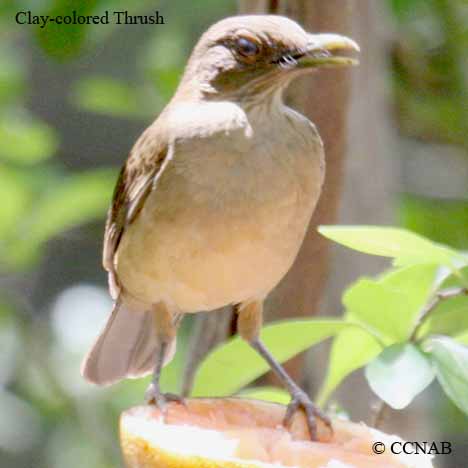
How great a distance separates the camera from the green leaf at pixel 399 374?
9.22ft

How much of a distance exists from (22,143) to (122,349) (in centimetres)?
192

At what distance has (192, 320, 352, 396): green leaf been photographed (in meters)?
3.25

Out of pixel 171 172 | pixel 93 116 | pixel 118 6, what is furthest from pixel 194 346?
pixel 93 116

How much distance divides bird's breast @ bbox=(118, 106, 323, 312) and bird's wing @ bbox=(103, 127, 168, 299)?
86 millimetres

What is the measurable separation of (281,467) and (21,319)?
3.65 m

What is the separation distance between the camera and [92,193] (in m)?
5.86

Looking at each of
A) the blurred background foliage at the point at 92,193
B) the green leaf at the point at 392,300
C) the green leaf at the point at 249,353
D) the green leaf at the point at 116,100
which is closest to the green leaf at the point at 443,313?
the green leaf at the point at 392,300

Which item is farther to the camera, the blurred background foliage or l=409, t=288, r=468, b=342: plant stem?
the blurred background foliage

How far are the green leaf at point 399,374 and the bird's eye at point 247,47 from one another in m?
1.03

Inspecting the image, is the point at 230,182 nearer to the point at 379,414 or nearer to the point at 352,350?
the point at 352,350

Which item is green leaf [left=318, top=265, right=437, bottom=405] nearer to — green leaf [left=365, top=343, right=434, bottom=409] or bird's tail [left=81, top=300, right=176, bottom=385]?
green leaf [left=365, top=343, right=434, bottom=409]

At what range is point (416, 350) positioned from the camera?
118 inches

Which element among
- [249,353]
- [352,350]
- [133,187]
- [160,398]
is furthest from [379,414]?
[133,187]

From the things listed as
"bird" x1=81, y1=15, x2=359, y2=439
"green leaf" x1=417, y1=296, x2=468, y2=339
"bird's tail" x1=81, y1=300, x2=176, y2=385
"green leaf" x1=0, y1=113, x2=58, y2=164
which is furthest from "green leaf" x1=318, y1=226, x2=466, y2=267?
"green leaf" x1=0, y1=113, x2=58, y2=164
